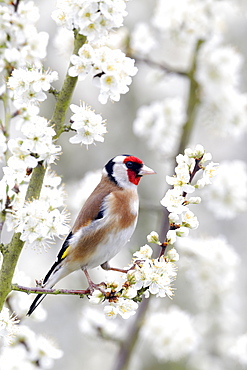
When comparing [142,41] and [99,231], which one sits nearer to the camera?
[99,231]

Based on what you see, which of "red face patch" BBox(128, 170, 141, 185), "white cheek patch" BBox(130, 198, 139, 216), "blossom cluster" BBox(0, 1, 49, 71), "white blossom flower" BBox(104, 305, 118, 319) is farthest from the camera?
"red face patch" BBox(128, 170, 141, 185)

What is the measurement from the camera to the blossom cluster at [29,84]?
244 cm

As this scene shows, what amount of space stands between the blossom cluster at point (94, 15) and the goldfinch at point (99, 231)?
87 centimetres

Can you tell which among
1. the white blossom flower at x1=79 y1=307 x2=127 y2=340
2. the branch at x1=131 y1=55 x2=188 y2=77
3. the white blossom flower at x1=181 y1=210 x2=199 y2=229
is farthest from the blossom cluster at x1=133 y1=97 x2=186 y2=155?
the white blossom flower at x1=181 y1=210 x2=199 y2=229

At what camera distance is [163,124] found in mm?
5137

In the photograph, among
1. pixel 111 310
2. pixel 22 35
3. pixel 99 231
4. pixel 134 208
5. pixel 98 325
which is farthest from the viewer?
pixel 98 325

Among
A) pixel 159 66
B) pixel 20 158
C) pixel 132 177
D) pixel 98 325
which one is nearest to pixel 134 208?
pixel 132 177

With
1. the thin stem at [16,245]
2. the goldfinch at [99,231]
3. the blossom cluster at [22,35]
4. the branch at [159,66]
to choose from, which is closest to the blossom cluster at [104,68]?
the thin stem at [16,245]

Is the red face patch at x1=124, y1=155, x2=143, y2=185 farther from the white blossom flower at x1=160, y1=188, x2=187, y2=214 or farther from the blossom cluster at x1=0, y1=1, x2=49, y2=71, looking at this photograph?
the white blossom flower at x1=160, y1=188, x2=187, y2=214

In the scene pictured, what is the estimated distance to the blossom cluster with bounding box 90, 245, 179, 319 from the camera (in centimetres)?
220

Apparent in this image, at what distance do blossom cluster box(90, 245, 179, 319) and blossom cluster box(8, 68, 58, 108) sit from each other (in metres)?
0.73

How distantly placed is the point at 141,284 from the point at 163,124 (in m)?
3.04

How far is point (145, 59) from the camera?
4.57m

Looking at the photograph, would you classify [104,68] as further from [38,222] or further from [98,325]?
[98,325]
